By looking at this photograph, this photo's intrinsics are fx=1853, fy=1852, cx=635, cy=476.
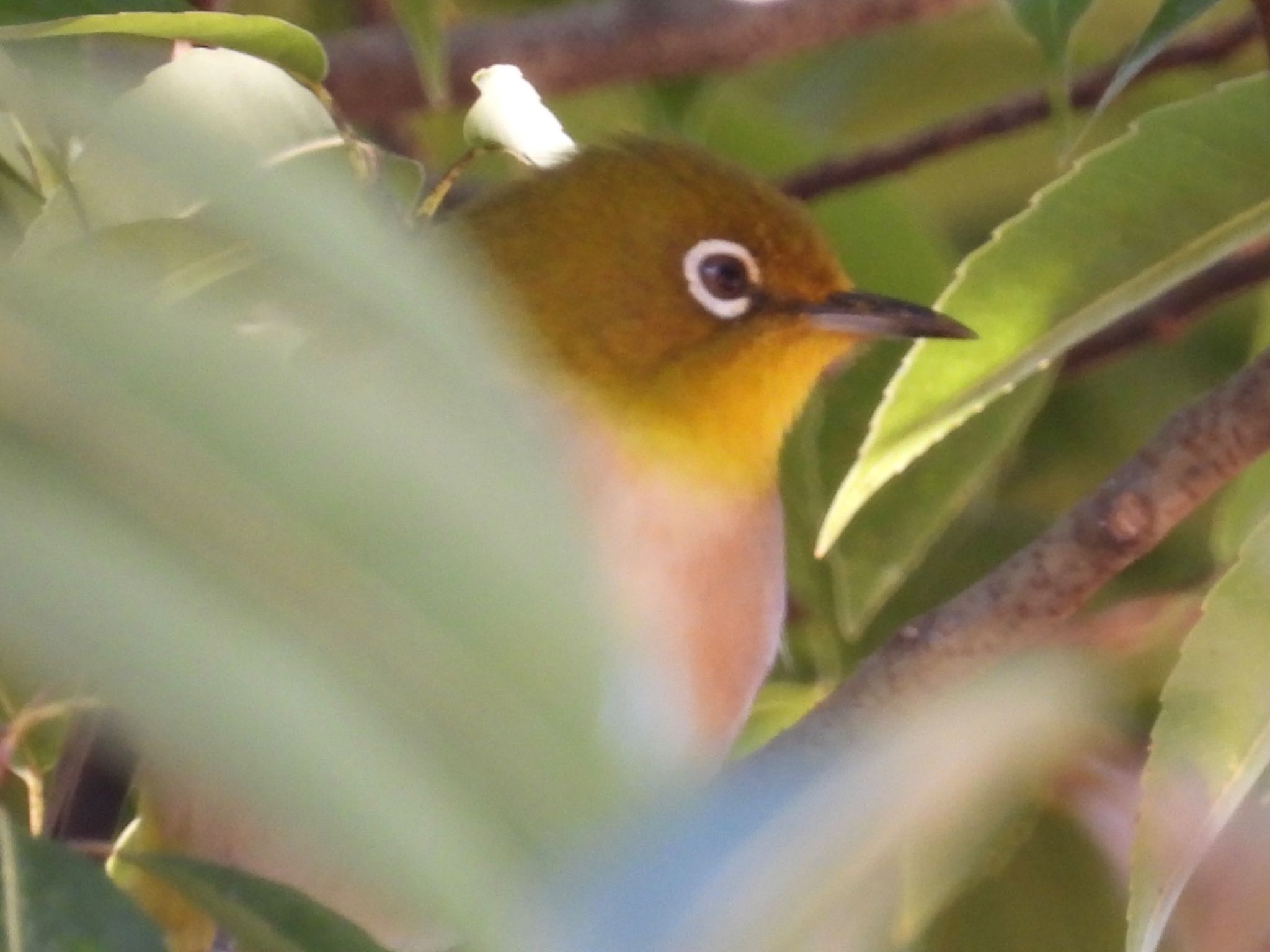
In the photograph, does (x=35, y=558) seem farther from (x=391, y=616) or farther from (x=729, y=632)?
(x=729, y=632)

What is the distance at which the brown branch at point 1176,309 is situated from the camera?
1.77m

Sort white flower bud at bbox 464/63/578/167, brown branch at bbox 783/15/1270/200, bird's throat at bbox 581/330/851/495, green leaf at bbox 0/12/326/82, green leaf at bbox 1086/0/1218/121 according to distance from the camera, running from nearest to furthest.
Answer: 1. green leaf at bbox 0/12/326/82
2. green leaf at bbox 1086/0/1218/121
3. white flower bud at bbox 464/63/578/167
4. bird's throat at bbox 581/330/851/495
5. brown branch at bbox 783/15/1270/200

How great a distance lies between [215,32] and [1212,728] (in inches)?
28.4

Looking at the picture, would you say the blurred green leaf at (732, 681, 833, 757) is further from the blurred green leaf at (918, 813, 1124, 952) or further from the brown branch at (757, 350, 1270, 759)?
the brown branch at (757, 350, 1270, 759)

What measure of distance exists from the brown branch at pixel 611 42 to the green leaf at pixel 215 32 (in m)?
0.80

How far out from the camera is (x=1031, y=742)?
2.70ft

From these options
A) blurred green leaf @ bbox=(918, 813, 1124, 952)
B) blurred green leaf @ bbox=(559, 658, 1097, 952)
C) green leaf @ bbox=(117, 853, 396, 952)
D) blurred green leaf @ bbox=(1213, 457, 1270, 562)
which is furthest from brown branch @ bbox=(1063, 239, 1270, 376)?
green leaf @ bbox=(117, 853, 396, 952)

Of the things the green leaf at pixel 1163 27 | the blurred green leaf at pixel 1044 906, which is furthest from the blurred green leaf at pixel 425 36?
the blurred green leaf at pixel 1044 906

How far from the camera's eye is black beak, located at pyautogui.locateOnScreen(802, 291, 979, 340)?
1633 millimetres

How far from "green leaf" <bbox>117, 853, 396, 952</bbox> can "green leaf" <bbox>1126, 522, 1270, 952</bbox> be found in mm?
441

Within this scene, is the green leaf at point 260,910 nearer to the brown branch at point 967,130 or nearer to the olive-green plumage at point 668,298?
the olive-green plumage at point 668,298

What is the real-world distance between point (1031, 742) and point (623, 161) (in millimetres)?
1092

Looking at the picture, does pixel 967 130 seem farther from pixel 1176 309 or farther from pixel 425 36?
pixel 425 36

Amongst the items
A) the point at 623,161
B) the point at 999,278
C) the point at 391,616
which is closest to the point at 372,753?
the point at 391,616
